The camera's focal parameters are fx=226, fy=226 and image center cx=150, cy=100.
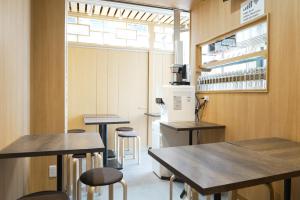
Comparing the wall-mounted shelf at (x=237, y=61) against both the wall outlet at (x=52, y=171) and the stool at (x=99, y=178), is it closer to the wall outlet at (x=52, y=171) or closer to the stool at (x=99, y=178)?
the stool at (x=99, y=178)

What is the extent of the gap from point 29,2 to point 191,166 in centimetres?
248

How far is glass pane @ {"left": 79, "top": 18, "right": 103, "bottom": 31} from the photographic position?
16.1ft

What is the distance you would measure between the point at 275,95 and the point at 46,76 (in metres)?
2.55

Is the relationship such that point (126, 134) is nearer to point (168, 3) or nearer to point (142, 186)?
point (142, 186)

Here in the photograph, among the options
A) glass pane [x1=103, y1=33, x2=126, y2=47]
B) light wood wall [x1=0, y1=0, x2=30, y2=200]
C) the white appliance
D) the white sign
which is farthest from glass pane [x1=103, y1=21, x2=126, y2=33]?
the white sign

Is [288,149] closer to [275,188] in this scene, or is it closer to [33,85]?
[275,188]

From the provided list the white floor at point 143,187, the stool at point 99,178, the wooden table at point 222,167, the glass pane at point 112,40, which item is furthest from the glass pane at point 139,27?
the wooden table at point 222,167

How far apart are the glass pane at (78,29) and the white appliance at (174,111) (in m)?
2.53

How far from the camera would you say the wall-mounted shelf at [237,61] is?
237cm

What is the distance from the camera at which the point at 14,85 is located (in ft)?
6.42

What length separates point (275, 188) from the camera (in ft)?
7.16

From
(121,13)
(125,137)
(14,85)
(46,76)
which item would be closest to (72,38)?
(121,13)

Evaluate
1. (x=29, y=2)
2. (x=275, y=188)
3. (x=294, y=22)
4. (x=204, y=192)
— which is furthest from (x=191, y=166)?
(x=29, y=2)

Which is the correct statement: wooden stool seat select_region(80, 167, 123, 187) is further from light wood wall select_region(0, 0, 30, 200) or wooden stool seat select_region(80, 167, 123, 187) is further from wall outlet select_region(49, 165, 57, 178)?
wall outlet select_region(49, 165, 57, 178)
